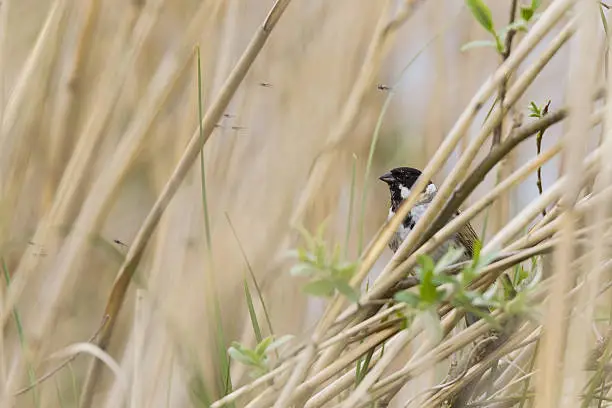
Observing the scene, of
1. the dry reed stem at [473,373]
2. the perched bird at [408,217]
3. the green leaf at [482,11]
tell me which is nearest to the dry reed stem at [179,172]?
the green leaf at [482,11]

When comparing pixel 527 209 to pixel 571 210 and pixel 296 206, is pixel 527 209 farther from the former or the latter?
pixel 296 206

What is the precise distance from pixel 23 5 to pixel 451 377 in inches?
36.8

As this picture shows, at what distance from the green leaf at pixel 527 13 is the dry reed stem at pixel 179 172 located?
267 millimetres

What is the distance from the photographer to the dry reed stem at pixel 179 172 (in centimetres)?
93

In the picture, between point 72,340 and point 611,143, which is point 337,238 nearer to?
point 72,340

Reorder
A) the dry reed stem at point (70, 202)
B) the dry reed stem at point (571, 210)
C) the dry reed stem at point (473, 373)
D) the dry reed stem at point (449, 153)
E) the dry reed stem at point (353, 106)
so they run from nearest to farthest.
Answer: the dry reed stem at point (571, 210) < the dry reed stem at point (449, 153) < the dry reed stem at point (473, 373) < the dry reed stem at point (353, 106) < the dry reed stem at point (70, 202)

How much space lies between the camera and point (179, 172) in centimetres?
100

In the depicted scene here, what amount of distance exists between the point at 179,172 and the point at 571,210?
0.48 m

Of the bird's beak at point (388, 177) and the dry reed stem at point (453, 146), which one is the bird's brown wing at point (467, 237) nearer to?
the bird's beak at point (388, 177)

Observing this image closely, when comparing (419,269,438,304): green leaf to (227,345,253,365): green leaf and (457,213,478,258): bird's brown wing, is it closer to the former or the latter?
(227,345,253,365): green leaf

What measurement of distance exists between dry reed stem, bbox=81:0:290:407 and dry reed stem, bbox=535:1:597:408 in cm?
36

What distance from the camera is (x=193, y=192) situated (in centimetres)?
126

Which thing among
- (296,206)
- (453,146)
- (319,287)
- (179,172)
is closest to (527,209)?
(453,146)

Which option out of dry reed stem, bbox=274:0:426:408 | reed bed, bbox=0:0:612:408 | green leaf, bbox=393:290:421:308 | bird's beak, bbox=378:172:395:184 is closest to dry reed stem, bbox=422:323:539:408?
reed bed, bbox=0:0:612:408
